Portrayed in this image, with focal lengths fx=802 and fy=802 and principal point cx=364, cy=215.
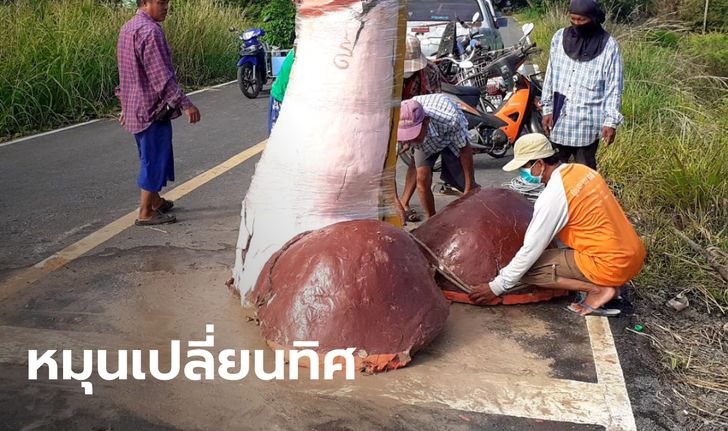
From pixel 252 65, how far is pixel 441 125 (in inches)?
305

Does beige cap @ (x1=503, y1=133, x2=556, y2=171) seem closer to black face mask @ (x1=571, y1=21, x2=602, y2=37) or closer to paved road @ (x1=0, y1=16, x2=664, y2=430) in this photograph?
paved road @ (x1=0, y1=16, x2=664, y2=430)

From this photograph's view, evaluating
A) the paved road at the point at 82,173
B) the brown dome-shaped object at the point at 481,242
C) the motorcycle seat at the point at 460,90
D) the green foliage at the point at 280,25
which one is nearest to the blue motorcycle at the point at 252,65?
the paved road at the point at 82,173

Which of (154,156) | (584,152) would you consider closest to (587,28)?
(584,152)

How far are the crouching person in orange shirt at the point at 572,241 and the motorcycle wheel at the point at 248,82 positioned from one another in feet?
29.4

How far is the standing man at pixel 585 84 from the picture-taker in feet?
17.9

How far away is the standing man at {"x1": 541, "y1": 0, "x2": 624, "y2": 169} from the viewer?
17.9 feet

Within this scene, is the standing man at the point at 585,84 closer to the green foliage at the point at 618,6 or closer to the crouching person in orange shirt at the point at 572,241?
the crouching person in orange shirt at the point at 572,241

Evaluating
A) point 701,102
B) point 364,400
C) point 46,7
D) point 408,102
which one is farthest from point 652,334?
point 46,7

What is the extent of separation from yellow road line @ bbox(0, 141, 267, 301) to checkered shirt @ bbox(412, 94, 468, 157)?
2304 millimetres

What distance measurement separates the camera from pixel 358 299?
3.71 metres

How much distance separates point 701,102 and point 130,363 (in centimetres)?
789

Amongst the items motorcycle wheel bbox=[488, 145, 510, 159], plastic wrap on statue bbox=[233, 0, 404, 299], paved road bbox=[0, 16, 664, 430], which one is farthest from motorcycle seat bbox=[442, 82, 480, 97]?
plastic wrap on statue bbox=[233, 0, 404, 299]

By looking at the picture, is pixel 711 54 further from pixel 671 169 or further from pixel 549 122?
pixel 549 122

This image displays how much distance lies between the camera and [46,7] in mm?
12508
